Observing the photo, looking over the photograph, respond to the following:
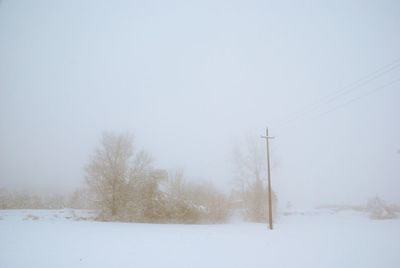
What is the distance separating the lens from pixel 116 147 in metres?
33.6

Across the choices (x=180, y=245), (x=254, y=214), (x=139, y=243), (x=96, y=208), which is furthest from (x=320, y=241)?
(x=96, y=208)

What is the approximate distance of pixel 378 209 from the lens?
36344 mm

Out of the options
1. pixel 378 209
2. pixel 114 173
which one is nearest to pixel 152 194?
pixel 114 173

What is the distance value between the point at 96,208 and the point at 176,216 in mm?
11609

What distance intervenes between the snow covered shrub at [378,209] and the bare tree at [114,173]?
3866 centimetres

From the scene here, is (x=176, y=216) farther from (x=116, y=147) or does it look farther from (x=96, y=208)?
(x=116, y=147)

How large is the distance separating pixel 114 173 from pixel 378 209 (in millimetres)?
44072

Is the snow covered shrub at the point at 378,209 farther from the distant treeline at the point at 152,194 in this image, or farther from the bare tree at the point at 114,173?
the bare tree at the point at 114,173

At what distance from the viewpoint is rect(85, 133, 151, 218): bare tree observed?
3106 centimetres

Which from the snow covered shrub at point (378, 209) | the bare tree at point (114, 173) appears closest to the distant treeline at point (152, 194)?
the bare tree at point (114, 173)

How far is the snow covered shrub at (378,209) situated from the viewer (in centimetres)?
3525

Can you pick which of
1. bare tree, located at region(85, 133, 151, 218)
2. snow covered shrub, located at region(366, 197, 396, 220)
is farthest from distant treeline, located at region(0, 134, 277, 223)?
snow covered shrub, located at region(366, 197, 396, 220)

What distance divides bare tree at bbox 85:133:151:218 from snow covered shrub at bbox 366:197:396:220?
38660 millimetres

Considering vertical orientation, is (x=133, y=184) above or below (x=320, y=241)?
above
